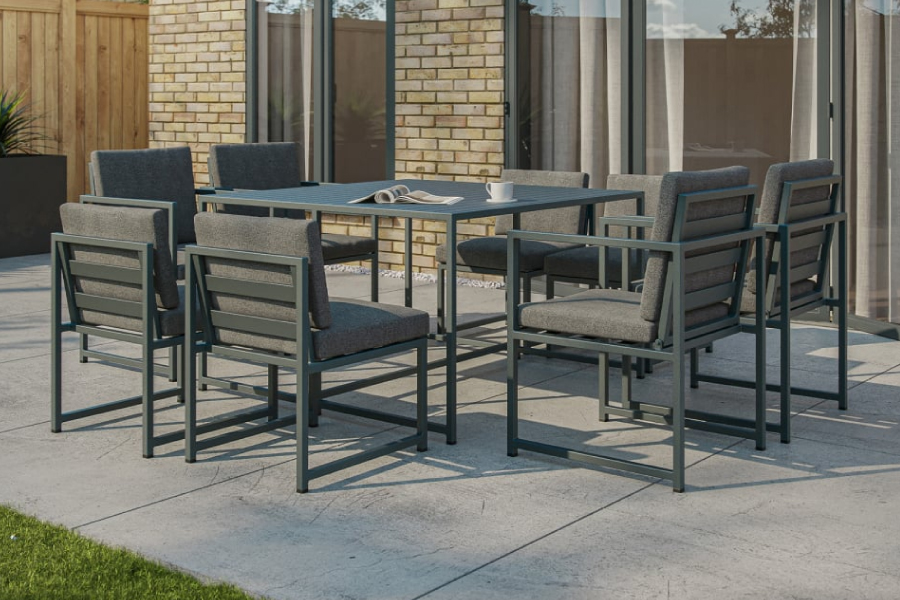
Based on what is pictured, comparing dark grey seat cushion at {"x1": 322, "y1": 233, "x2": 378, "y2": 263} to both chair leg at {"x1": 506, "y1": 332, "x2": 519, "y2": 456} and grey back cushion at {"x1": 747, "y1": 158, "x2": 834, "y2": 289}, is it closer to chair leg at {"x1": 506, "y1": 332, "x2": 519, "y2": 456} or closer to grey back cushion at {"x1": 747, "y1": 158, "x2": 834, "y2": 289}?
chair leg at {"x1": 506, "y1": 332, "x2": 519, "y2": 456}

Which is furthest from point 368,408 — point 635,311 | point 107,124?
point 107,124

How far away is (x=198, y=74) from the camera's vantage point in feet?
32.1

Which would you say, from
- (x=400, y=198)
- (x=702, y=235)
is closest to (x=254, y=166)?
(x=400, y=198)

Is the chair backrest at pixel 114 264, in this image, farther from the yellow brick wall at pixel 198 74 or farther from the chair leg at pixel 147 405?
the yellow brick wall at pixel 198 74

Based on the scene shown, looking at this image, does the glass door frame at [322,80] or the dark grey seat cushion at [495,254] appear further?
the glass door frame at [322,80]

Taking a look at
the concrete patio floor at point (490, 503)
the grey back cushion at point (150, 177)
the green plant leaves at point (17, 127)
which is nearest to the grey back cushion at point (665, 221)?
the concrete patio floor at point (490, 503)

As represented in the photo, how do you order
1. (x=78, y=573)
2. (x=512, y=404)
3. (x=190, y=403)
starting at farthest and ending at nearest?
(x=512, y=404) → (x=190, y=403) → (x=78, y=573)

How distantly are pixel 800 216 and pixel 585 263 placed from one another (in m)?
1.16

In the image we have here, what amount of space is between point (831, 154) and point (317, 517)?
4185 millimetres

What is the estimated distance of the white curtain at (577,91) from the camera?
25.3ft

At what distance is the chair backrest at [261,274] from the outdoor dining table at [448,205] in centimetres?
63

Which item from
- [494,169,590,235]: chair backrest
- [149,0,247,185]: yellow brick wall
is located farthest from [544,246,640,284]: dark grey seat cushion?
[149,0,247,185]: yellow brick wall

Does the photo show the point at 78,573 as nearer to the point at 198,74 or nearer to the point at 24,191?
the point at 24,191

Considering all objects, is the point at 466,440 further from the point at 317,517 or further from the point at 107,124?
the point at 107,124
